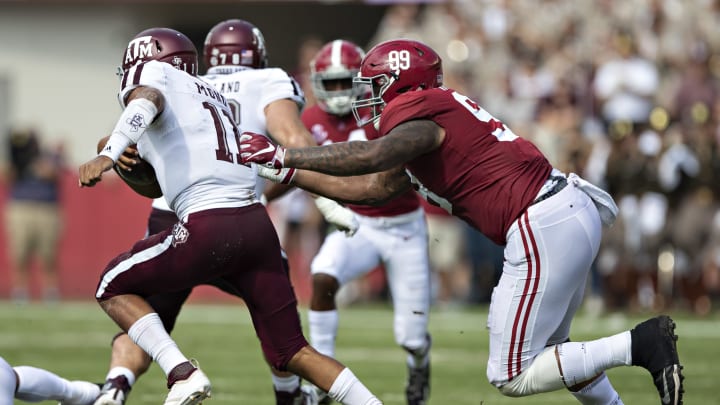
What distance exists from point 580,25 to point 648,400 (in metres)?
9.41

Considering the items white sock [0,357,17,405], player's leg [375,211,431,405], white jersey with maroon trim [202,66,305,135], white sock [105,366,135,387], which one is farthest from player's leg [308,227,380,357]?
Answer: white sock [0,357,17,405]

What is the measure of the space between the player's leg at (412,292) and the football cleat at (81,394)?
7.28ft

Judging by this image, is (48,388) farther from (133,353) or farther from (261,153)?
(261,153)

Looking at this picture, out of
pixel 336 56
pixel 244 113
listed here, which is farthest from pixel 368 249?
pixel 244 113

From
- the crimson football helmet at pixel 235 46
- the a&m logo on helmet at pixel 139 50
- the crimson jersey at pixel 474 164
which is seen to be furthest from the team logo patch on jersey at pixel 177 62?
the crimson jersey at pixel 474 164

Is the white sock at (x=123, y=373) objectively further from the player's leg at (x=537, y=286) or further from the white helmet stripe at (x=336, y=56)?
the white helmet stripe at (x=336, y=56)

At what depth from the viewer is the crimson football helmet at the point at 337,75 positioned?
7.66 meters

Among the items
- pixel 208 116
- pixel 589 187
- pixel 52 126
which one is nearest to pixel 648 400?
pixel 589 187

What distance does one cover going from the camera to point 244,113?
657 centimetres

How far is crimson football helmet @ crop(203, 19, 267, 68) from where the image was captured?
6770 millimetres

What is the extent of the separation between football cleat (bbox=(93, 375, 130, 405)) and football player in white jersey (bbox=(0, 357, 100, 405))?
6 centimetres

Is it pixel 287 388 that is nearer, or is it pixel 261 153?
pixel 261 153

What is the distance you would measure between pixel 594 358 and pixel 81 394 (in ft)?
8.00

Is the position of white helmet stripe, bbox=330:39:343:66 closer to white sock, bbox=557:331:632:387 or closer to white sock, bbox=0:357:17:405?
white sock, bbox=557:331:632:387
